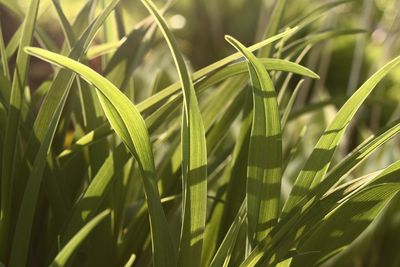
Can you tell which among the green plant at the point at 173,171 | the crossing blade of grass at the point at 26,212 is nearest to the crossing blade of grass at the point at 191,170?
the green plant at the point at 173,171

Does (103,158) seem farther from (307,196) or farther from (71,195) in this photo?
(307,196)

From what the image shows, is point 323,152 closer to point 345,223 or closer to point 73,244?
point 345,223

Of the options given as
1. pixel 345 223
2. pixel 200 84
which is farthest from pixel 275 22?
pixel 345 223

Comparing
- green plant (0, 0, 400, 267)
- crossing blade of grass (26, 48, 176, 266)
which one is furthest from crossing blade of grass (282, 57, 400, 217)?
crossing blade of grass (26, 48, 176, 266)

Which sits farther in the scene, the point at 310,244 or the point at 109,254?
the point at 109,254

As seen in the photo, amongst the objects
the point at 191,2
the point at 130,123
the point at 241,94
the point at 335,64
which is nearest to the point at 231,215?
the point at 241,94

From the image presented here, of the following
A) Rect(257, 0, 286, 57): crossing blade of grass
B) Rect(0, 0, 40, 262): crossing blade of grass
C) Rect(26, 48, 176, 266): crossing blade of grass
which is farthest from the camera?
Rect(257, 0, 286, 57): crossing blade of grass

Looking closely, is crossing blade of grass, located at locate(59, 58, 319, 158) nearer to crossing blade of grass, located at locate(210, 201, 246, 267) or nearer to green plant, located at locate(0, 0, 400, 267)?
green plant, located at locate(0, 0, 400, 267)
